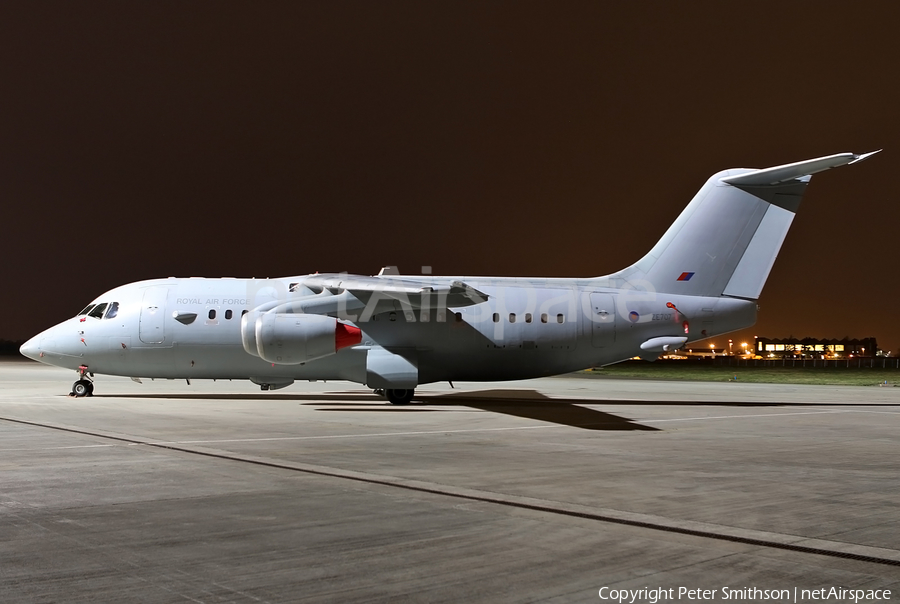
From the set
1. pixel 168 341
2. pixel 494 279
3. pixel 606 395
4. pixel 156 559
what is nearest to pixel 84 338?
pixel 168 341

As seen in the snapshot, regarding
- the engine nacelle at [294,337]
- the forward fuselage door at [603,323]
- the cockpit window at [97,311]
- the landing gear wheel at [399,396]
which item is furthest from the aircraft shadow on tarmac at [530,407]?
the cockpit window at [97,311]

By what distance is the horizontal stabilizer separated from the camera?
21.3m

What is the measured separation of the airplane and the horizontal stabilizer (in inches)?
2.7

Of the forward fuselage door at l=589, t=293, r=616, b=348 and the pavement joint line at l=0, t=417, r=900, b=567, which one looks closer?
the pavement joint line at l=0, t=417, r=900, b=567

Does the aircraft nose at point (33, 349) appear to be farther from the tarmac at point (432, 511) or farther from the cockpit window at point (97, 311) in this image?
the tarmac at point (432, 511)

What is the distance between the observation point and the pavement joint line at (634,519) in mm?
6902

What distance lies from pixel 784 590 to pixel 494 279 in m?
20.6

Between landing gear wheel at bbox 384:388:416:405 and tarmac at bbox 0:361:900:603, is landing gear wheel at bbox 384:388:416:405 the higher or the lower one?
the higher one

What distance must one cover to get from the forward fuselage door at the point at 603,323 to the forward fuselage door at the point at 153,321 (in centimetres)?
1343

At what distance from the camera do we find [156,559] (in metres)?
6.45

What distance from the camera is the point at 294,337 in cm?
2270

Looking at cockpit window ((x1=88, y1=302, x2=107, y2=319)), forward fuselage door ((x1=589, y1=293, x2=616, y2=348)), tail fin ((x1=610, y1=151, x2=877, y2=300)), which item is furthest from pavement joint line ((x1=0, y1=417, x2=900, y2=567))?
tail fin ((x1=610, y1=151, x2=877, y2=300))

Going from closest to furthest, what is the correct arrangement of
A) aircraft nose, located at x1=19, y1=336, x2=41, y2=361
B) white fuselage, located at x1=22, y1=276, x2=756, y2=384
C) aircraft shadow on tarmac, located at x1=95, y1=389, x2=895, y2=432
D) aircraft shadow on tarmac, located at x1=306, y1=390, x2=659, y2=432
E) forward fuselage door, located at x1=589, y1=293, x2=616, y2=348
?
1. aircraft shadow on tarmac, located at x1=306, y1=390, x2=659, y2=432
2. aircraft shadow on tarmac, located at x1=95, y1=389, x2=895, y2=432
3. white fuselage, located at x1=22, y1=276, x2=756, y2=384
4. forward fuselage door, located at x1=589, y1=293, x2=616, y2=348
5. aircraft nose, located at x1=19, y1=336, x2=41, y2=361

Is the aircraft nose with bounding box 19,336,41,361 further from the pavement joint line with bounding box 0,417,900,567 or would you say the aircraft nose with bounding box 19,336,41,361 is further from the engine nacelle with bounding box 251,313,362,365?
the pavement joint line with bounding box 0,417,900,567
